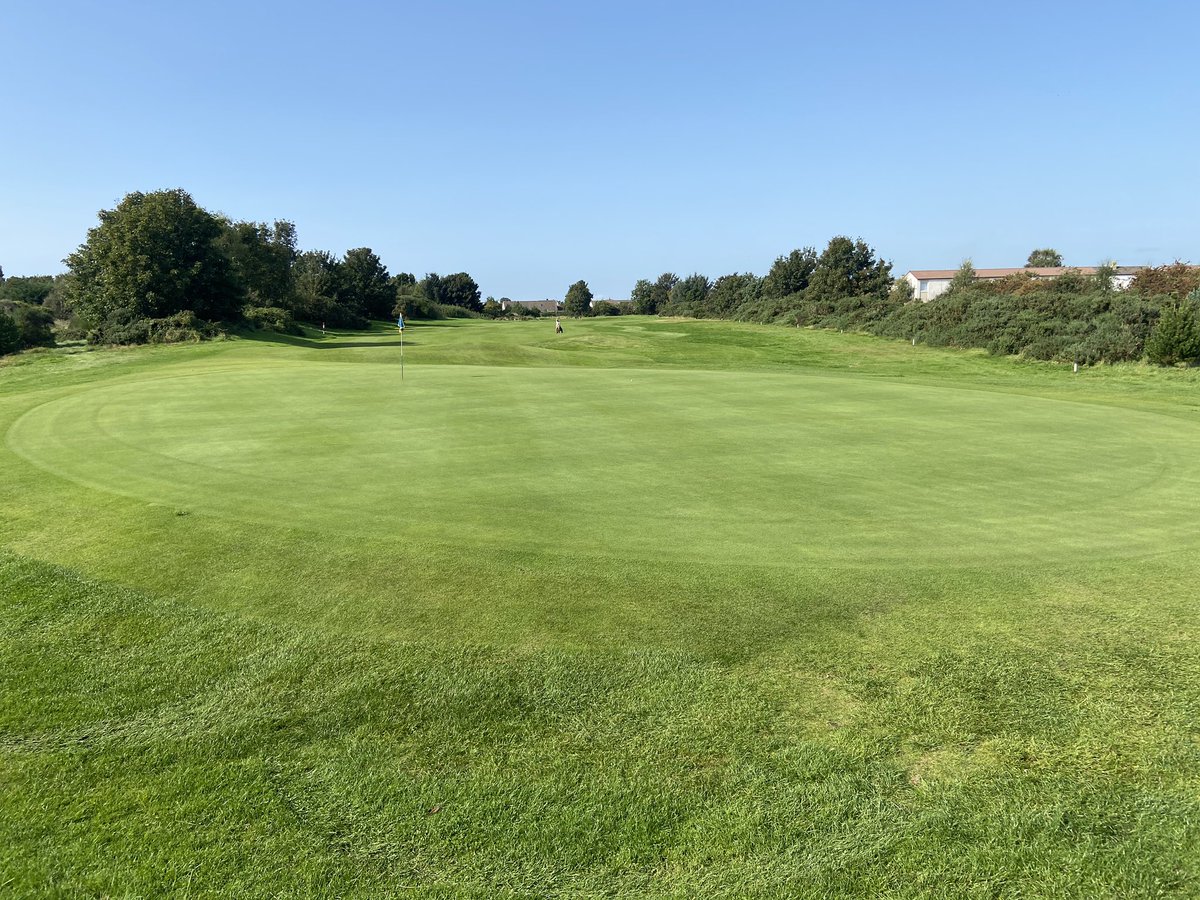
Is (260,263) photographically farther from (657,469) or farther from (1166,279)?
(1166,279)

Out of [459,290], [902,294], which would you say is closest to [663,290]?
[459,290]

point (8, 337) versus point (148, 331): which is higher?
point (148, 331)

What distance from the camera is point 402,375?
23.1m

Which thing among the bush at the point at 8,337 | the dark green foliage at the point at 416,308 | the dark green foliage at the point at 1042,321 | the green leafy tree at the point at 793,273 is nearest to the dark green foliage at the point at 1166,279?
the dark green foliage at the point at 1042,321

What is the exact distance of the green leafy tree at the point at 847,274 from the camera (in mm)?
78625

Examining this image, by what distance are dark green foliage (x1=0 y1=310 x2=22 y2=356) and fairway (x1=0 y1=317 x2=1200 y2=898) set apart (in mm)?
34139

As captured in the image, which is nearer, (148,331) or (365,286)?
(148,331)

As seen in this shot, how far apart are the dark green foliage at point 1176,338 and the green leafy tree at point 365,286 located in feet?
259

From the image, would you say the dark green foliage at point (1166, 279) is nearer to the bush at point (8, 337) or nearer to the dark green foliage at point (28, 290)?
the bush at point (8, 337)

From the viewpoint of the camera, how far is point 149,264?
4231cm

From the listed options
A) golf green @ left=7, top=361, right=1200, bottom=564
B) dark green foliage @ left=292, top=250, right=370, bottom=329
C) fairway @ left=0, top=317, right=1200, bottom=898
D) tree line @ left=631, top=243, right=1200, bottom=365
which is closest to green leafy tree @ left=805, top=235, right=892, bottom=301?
tree line @ left=631, top=243, right=1200, bottom=365

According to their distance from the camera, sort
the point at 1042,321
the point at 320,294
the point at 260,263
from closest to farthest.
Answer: the point at 1042,321 < the point at 260,263 < the point at 320,294

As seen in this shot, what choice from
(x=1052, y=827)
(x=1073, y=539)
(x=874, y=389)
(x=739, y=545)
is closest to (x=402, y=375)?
(x=874, y=389)

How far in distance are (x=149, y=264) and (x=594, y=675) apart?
48.8 metres
